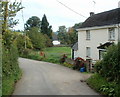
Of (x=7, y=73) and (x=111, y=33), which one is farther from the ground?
(x=111, y=33)

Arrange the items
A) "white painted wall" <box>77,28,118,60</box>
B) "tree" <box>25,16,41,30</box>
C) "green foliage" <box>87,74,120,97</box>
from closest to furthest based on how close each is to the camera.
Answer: "green foliage" <box>87,74,120,97</box>
"white painted wall" <box>77,28,118,60</box>
"tree" <box>25,16,41,30</box>

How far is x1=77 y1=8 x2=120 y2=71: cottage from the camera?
20975 mm

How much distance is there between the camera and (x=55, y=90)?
1074 centimetres

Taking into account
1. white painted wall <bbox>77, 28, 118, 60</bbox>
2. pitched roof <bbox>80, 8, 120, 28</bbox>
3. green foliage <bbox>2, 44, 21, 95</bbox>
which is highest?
pitched roof <bbox>80, 8, 120, 28</bbox>

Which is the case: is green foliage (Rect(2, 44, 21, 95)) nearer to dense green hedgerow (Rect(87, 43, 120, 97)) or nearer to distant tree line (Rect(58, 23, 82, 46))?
dense green hedgerow (Rect(87, 43, 120, 97))

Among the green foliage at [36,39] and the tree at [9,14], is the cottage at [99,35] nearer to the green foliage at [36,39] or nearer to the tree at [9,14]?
the tree at [9,14]

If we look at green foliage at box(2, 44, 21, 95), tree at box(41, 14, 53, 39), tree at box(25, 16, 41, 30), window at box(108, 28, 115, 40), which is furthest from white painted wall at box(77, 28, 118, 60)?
tree at box(25, 16, 41, 30)

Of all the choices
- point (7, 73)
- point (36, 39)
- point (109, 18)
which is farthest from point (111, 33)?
point (36, 39)

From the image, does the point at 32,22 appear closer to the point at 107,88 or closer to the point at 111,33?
the point at 111,33

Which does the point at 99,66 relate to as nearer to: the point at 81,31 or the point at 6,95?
the point at 6,95

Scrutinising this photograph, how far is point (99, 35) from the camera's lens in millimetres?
22922

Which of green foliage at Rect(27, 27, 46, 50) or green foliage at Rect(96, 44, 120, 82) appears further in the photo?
green foliage at Rect(27, 27, 46, 50)

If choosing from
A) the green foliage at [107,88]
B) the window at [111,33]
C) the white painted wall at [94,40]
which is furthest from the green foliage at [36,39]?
the green foliage at [107,88]

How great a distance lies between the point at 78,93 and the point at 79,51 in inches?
699
